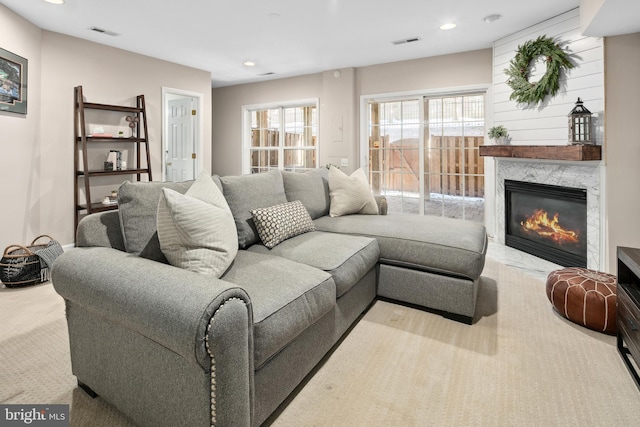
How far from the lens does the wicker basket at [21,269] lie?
3004mm

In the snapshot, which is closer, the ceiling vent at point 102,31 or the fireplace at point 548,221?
the fireplace at point 548,221

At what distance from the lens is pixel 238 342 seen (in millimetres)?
1123

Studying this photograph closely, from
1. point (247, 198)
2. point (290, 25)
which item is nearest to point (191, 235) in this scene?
point (247, 198)

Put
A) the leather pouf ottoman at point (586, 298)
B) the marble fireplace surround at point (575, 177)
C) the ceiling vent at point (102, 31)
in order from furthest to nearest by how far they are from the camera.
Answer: the ceiling vent at point (102, 31) → the marble fireplace surround at point (575, 177) → the leather pouf ottoman at point (586, 298)

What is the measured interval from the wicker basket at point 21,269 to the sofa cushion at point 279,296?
7.64 feet

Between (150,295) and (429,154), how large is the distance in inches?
186

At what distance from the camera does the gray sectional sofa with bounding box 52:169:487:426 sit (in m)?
1.12

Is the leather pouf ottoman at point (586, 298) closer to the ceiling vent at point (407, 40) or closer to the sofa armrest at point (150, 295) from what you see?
the sofa armrest at point (150, 295)

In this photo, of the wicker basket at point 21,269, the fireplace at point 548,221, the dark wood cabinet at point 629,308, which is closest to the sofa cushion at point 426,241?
the dark wood cabinet at point 629,308

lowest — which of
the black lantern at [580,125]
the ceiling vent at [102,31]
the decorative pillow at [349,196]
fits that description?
the decorative pillow at [349,196]

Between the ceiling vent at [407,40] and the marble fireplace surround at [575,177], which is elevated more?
the ceiling vent at [407,40]

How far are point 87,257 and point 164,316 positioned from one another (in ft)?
2.02

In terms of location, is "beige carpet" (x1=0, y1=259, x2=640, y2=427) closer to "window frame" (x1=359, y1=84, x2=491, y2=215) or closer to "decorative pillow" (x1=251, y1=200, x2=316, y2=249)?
"decorative pillow" (x1=251, y1=200, x2=316, y2=249)

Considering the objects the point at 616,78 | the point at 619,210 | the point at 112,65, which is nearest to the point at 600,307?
the point at 619,210
